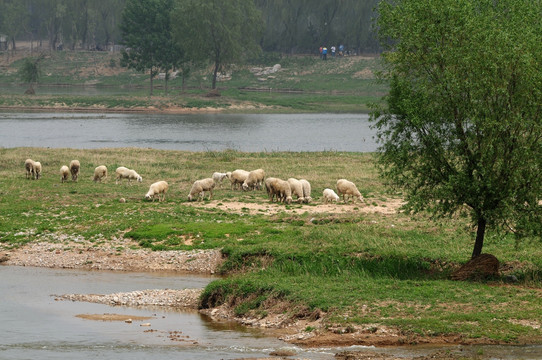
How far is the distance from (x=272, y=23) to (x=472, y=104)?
138312mm

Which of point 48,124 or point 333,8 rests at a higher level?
point 333,8

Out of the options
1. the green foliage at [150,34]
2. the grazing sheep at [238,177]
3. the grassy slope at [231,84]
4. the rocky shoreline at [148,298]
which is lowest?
the rocky shoreline at [148,298]

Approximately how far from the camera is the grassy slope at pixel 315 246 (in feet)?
69.3

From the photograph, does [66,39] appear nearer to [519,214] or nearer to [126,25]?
[126,25]

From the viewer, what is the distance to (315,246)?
28047 millimetres

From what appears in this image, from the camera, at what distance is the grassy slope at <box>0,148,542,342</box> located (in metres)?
21.1

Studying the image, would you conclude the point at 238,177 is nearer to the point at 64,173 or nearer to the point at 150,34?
the point at 64,173

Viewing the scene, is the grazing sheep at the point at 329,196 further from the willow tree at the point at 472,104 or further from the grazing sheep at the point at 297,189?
the willow tree at the point at 472,104

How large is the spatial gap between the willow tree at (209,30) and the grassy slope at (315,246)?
2895 inches

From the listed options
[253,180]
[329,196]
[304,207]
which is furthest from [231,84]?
[304,207]

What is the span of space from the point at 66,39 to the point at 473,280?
15940 centimetres

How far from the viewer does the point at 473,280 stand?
24.0 meters

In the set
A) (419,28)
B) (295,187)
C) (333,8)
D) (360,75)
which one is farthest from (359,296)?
(333,8)

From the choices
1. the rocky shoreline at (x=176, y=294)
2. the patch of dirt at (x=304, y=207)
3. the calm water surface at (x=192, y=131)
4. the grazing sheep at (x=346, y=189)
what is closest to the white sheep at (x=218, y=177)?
the patch of dirt at (x=304, y=207)
